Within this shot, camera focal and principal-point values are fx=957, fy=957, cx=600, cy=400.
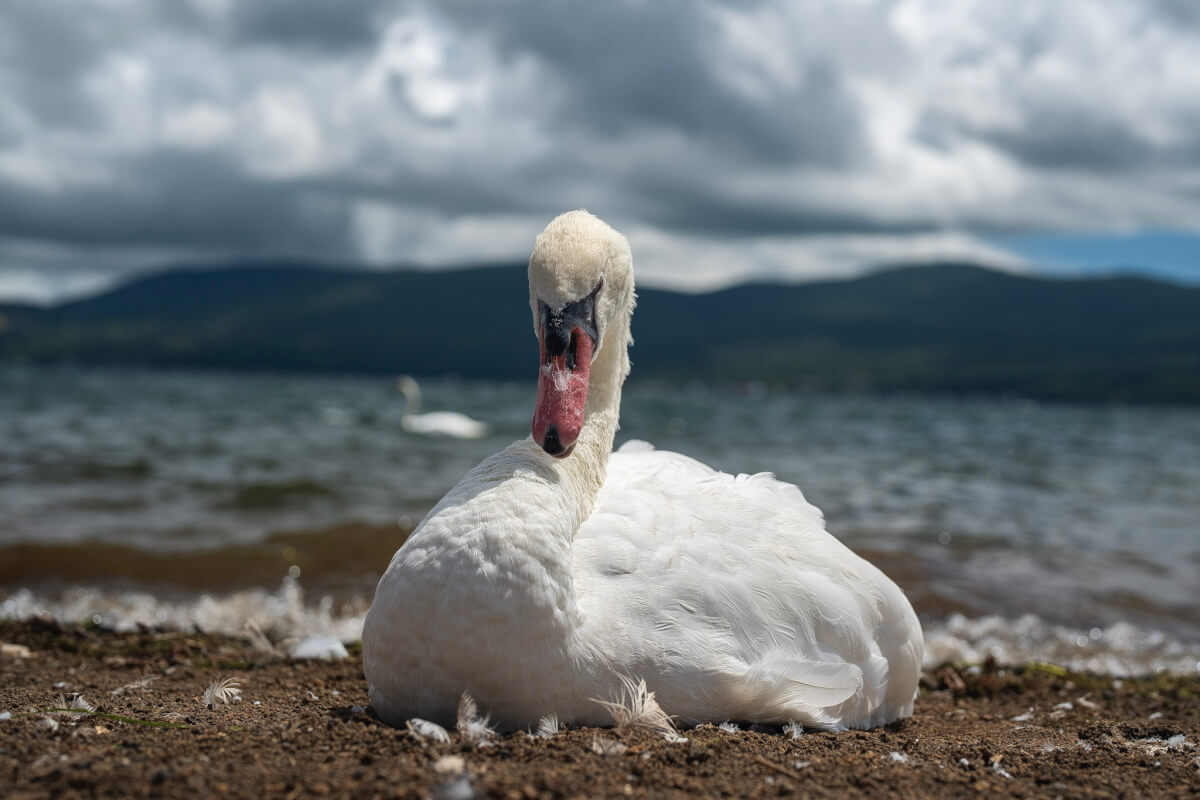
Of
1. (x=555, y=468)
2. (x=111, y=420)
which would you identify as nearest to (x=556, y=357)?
(x=555, y=468)

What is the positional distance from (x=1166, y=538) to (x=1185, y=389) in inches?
5370

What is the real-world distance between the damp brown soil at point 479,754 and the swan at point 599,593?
0.63 feet

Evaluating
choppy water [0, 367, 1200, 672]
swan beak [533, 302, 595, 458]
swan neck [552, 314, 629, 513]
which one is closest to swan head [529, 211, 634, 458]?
swan beak [533, 302, 595, 458]

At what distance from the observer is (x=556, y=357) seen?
455cm

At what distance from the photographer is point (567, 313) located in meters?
4.65

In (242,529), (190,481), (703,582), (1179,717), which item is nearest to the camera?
(703,582)

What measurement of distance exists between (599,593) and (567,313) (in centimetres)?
136

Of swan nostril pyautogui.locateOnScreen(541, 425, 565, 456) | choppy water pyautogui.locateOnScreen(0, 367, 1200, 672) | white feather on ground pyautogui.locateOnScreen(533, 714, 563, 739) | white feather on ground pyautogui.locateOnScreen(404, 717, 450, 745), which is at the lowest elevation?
choppy water pyautogui.locateOnScreen(0, 367, 1200, 672)

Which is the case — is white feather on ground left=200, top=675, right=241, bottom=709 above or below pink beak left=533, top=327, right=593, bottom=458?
below

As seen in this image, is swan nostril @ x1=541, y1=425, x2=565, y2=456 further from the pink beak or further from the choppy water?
the choppy water

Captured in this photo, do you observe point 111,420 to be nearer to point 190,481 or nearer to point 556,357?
point 190,481

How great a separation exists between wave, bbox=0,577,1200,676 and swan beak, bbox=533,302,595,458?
394 centimetres

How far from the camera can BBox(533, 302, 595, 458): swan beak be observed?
14.2 feet

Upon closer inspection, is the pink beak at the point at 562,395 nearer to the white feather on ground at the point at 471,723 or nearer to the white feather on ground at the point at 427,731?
the white feather on ground at the point at 471,723
